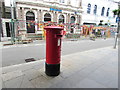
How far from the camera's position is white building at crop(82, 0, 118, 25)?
65.0 feet

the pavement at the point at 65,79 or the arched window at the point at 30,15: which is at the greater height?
the arched window at the point at 30,15

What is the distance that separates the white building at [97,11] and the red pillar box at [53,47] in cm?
1830

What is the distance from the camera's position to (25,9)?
518 inches

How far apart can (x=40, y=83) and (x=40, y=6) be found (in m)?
13.6

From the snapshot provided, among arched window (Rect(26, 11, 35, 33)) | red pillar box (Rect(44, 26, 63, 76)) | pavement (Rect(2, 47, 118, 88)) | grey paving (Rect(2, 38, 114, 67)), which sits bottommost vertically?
pavement (Rect(2, 47, 118, 88))

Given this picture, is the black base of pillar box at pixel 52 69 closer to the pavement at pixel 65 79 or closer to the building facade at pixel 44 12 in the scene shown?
the pavement at pixel 65 79

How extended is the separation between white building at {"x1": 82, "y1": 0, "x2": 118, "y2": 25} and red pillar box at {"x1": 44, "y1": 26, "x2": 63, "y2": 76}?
18304 millimetres

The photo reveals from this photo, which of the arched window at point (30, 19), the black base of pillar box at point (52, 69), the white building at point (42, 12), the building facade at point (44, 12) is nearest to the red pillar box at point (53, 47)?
the black base of pillar box at point (52, 69)

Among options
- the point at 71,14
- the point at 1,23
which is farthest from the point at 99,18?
the point at 1,23

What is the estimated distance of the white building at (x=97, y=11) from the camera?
1980cm

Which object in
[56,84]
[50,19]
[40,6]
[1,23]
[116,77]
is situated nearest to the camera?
[56,84]

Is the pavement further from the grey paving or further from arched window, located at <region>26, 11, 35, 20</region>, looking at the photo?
arched window, located at <region>26, 11, 35, 20</region>

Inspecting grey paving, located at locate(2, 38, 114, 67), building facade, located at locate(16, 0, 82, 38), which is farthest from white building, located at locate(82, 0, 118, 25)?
grey paving, located at locate(2, 38, 114, 67)

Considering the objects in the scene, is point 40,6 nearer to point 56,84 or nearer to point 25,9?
point 25,9
